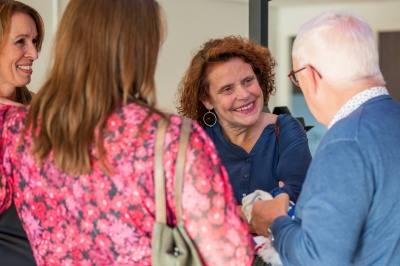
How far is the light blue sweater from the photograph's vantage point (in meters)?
1.57

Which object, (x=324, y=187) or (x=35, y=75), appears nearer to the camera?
(x=324, y=187)

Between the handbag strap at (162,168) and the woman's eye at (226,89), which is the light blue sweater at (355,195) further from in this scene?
the woman's eye at (226,89)

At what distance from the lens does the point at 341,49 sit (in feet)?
5.42

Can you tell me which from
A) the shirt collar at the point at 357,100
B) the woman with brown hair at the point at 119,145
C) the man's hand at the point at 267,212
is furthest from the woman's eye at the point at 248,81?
the woman with brown hair at the point at 119,145

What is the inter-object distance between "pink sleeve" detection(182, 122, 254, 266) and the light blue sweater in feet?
0.58

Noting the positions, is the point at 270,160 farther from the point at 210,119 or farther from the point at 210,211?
the point at 210,211

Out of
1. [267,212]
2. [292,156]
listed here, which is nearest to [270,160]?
[292,156]

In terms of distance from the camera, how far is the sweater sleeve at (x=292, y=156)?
257cm

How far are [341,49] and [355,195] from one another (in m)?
0.38

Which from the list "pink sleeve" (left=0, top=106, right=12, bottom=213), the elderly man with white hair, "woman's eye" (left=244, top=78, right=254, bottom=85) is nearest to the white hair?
the elderly man with white hair

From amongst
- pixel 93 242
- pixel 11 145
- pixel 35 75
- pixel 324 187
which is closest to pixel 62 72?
pixel 11 145

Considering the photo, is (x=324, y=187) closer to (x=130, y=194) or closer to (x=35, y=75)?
(x=130, y=194)

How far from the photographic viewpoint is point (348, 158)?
1.57m

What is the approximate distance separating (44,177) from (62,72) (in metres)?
0.27
